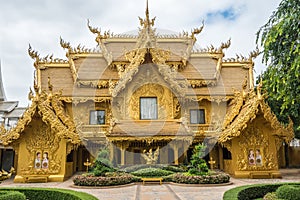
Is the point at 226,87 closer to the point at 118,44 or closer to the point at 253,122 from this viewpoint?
the point at 253,122

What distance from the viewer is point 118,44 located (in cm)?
1923

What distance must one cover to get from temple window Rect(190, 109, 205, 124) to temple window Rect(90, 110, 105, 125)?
4.95 m

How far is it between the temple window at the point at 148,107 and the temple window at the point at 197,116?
220 centimetres

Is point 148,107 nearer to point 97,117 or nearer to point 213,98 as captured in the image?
point 97,117

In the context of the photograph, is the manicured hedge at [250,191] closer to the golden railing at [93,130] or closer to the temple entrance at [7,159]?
the golden railing at [93,130]

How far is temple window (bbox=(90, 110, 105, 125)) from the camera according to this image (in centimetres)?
1617

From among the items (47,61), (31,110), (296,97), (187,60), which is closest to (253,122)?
(296,97)

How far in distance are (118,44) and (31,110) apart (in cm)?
869

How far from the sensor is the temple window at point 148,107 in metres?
15.7

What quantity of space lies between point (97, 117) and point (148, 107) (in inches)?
115

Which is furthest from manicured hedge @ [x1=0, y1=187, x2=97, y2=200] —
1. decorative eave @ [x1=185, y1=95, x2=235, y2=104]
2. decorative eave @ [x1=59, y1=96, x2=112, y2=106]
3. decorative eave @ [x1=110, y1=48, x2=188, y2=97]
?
decorative eave @ [x1=185, y1=95, x2=235, y2=104]

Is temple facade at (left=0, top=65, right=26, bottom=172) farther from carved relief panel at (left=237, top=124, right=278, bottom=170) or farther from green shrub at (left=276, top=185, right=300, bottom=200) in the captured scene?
green shrub at (left=276, top=185, right=300, bottom=200)

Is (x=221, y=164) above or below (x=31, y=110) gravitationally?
below

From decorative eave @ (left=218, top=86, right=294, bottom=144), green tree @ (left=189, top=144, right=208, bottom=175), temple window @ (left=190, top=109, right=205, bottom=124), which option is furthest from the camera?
temple window @ (left=190, top=109, right=205, bottom=124)
